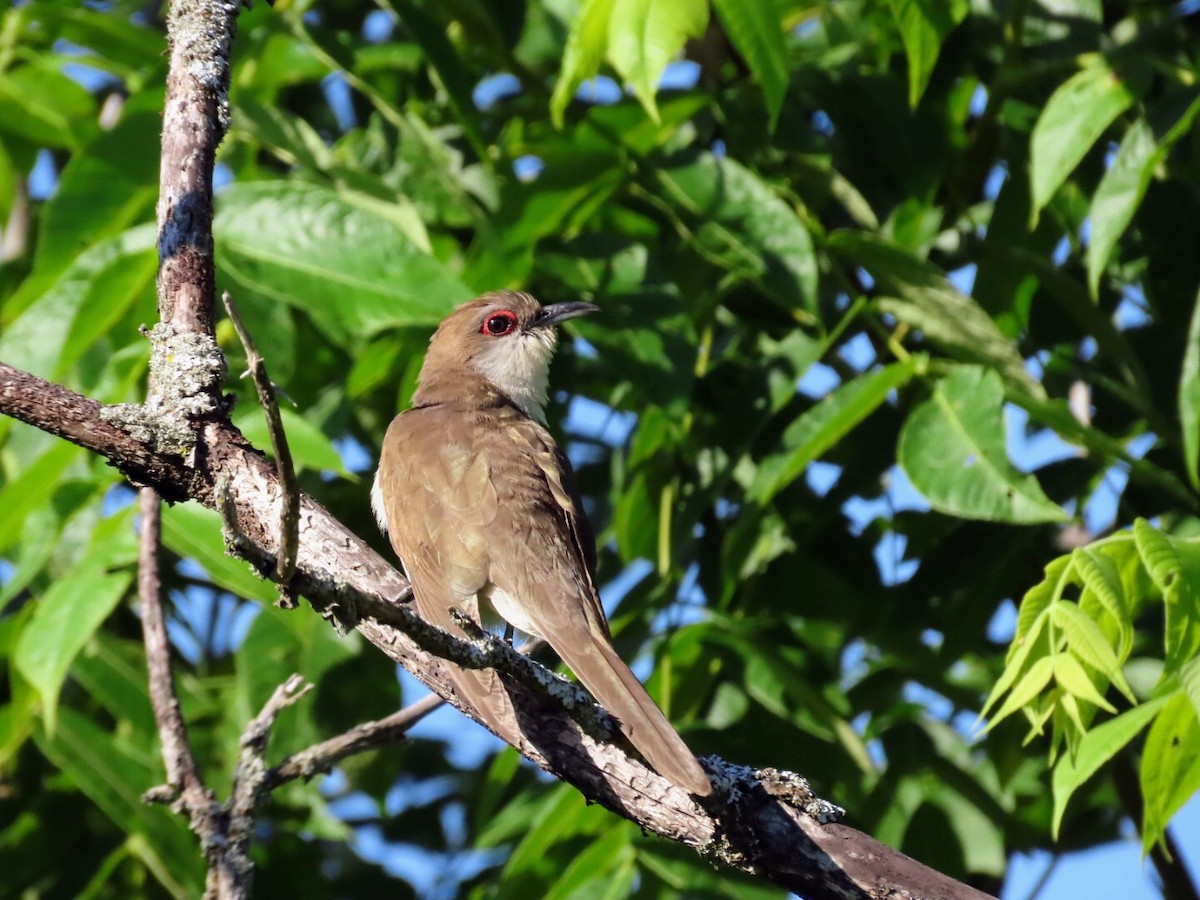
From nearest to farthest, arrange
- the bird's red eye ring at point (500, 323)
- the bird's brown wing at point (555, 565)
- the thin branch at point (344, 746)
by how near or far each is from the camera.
→ the bird's brown wing at point (555, 565) < the thin branch at point (344, 746) < the bird's red eye ring at point (500, 323)

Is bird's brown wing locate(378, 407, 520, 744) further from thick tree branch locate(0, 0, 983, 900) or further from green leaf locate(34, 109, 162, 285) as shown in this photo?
green leaf locate(34, 109, 162, 285)

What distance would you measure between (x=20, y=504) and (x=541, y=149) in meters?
2.05

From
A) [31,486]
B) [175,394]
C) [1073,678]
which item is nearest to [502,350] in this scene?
[31,486]

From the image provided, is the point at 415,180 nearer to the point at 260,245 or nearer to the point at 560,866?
the point at 260,245

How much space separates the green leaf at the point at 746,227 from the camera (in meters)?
4.52

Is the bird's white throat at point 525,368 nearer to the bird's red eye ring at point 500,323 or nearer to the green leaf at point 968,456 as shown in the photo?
the bird's red eye ring at point 500,323

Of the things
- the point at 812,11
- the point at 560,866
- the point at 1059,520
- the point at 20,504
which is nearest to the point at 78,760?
the point at 20,504

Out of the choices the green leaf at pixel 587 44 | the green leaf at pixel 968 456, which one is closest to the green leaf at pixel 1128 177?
the green leaf at pixel 968 456

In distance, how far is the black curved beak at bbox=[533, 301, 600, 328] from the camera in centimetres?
499

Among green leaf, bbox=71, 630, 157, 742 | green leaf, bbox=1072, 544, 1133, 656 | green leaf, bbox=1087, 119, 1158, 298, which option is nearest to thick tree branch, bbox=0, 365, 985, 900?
green leaf, bbox=1072, 544, 1133, 656

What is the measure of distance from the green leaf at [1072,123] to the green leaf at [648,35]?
3.56 feet

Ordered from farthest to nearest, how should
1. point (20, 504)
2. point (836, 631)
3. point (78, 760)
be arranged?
point (836, 631)
point (78, 760)
point (20, 504)

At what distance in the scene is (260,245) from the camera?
4270 millimetres

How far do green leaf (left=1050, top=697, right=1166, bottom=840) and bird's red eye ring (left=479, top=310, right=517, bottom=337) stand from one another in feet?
10.4
